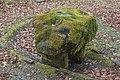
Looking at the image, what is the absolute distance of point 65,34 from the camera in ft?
23.3

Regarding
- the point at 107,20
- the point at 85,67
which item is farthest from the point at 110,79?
the point at 107,20

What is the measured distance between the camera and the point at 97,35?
1152cm

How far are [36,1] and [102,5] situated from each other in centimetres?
448

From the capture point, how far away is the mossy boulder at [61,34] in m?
7.08

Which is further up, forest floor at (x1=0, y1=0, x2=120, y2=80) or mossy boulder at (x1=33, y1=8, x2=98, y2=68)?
mossy boulder at (x1=33, y1=8, x2=98, y2=68)

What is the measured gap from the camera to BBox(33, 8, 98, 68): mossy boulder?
708 cm

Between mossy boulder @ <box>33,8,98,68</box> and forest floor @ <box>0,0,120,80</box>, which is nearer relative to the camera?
mossy boulder @ <box>33,8,98,68</box>

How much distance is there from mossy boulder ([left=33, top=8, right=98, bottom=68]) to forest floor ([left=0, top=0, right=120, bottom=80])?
689mm

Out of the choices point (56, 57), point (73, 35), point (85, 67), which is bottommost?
point (85, 67)

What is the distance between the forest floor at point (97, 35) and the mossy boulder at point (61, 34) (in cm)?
69

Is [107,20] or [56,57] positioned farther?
[107,20]

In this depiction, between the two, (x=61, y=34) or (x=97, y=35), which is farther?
(x=97, y=35)

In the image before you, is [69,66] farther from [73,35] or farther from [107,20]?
[107,20]

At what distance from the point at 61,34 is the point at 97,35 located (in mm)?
4673
